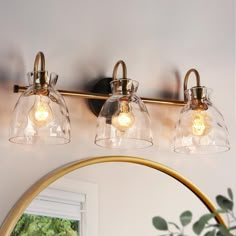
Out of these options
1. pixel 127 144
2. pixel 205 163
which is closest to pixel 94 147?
pixel 127 144

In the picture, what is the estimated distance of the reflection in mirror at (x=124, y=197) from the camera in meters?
1.35

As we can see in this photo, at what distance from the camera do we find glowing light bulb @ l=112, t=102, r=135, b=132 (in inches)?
53.7

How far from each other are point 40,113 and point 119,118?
19 cm

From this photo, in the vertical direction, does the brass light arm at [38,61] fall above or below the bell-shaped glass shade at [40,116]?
above

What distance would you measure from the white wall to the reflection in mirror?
46 millimetres

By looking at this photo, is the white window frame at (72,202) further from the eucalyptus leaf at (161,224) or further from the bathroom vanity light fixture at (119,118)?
the eucalyptus leaf at (161,224)

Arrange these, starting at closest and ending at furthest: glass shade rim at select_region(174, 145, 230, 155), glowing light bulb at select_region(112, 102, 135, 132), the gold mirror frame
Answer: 1. the gold mirror frame
2. glowing light bulb at select_region(112, 102, 135, 132)
3. glass shade rim at select_region(174, 145, 230, 155)

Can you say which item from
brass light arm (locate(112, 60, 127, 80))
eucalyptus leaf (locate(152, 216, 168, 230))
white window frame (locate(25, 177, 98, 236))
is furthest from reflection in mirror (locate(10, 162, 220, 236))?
eucalyptus leaf (locate(152, 216, 168, 230))

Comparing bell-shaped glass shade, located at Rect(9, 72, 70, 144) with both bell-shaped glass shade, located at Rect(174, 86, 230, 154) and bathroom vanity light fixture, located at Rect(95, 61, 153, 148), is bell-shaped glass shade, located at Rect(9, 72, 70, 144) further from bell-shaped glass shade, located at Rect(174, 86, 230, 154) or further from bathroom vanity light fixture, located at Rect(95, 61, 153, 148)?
bell-shaped glass shade, located at Rect(174, 86, 230, 154)

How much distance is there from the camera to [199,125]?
4.74ft

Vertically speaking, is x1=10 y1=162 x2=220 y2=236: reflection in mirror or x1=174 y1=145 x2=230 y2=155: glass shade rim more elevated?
x1=174 y1=145 x2=230 y2=155: glass shade rim

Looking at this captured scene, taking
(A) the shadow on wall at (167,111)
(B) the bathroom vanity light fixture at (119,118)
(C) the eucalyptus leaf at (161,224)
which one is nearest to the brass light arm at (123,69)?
(B) the bathroom vanity light fixture at (119,118)

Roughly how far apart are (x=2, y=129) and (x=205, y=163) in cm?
55

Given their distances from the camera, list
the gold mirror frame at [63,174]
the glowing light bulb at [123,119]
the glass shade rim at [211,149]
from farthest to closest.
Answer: the glass shade rim at [211,149] < the glowing light bulb at [123,119] < the gold mirror frame at [63,174]
